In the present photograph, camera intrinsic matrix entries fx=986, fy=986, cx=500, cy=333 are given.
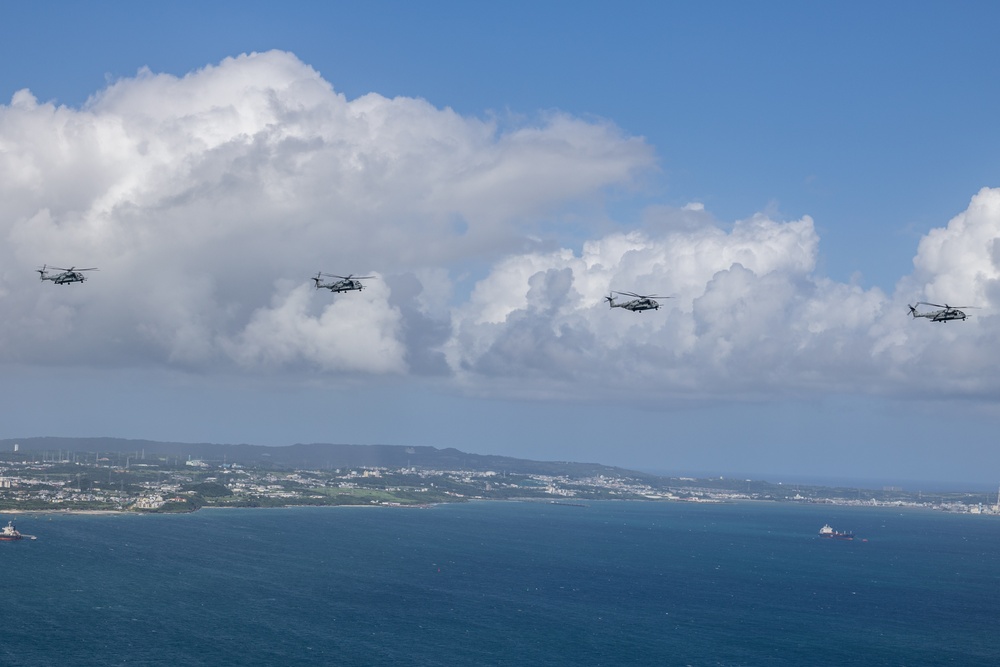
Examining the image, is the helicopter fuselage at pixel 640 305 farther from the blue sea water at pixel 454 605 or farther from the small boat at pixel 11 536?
the small boat at pixel 11 536

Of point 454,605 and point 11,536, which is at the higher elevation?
point 11,536

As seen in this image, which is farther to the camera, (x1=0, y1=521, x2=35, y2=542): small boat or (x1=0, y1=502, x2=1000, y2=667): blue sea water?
(x1=0, y1=521, x2=35, y2=542): small boat

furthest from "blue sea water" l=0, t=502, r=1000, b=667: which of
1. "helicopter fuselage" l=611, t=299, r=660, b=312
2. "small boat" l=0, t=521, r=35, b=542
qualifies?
"helicopter fuselage" l=611, t=299, r=660, b=312

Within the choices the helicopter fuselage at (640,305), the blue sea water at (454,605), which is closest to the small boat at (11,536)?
the blue sea water at (454,605)

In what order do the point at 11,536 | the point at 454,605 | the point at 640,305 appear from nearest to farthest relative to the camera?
the point at 640,305 < the point at 454,605 < the point at 11,536

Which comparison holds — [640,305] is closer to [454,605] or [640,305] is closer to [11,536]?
[454,605]

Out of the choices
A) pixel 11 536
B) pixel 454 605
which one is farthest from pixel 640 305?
pixel 11 536

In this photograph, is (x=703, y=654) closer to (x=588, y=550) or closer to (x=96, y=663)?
(x=96, y=663)

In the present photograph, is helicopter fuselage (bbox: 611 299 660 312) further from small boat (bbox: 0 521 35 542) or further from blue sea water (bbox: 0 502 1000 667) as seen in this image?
small boat (bbox: 0 521 35 542)

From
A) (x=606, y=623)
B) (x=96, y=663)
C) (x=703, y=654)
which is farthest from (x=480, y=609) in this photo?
(x=96, y=663)
